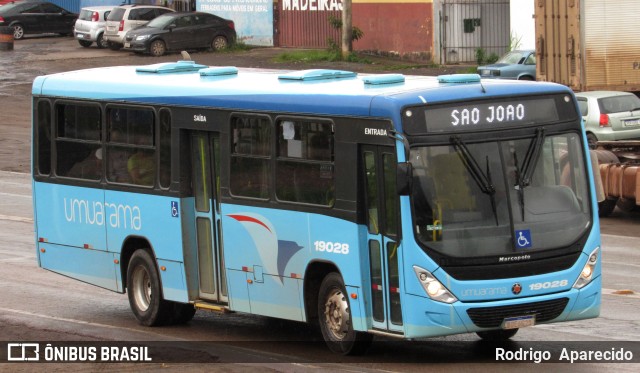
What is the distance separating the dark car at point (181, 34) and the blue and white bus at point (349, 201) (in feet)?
123

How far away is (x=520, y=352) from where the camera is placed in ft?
40.8

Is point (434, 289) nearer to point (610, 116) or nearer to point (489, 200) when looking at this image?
point (489, 200)

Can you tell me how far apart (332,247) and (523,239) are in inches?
71.3

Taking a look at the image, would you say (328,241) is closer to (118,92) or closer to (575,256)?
(575,256)

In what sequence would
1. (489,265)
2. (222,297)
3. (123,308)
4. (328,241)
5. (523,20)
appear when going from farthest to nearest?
(523,20), (123,308), (222,297), (328,241), (489,265)

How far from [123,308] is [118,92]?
2848mm

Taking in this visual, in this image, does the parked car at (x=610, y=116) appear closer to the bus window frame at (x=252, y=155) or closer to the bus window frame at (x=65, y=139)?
the bus window frame at (x=65, y=139)

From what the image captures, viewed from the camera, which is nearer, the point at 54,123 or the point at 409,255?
the point at 409,255

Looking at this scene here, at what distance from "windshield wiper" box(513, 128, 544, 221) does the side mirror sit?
3.27ft

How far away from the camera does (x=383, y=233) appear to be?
1175cm

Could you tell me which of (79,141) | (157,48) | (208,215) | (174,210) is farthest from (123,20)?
(208,215)

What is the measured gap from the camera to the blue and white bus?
11461mm

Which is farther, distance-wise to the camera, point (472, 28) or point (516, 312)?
point (472, 28)

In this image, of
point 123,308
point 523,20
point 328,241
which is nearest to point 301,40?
point 523,20
